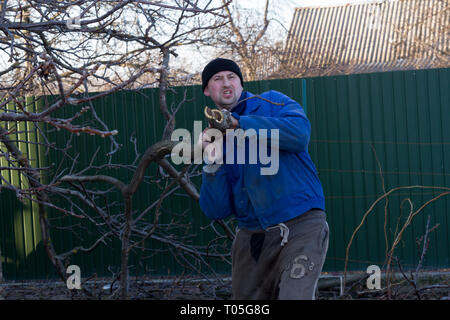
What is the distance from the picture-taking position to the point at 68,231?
23.2ft

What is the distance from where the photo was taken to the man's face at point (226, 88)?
3.60 meters

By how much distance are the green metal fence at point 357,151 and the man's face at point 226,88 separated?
10.7 ft

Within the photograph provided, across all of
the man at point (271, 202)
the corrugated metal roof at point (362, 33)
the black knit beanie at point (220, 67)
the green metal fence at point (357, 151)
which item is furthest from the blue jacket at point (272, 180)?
the corrugated metal roof at point (362, 33)

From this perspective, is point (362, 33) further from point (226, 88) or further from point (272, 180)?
point (272, 180)

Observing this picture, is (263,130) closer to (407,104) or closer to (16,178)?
(407,104)

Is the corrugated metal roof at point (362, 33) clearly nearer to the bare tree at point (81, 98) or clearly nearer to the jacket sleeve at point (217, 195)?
the bare tree at point (81, 98)

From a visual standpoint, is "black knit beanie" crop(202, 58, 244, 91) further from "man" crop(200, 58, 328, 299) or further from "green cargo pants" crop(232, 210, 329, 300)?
"green cargo pants" crop(232, 210, 329, 300)

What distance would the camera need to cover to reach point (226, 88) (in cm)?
361

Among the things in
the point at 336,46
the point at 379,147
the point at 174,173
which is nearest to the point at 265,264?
the point at 174,173

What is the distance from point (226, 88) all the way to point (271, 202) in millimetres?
780

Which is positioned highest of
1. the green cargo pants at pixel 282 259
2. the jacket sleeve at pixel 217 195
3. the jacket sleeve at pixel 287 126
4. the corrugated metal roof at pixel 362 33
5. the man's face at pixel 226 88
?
the corrugated metal roof at pixel 362 33

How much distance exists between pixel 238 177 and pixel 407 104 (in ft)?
12.7

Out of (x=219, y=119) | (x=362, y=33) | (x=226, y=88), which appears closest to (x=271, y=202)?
(x=219, y=119)

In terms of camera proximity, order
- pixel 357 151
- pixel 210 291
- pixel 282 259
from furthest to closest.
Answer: pixel 357 151
pixel 210 291
pixel 282 259
